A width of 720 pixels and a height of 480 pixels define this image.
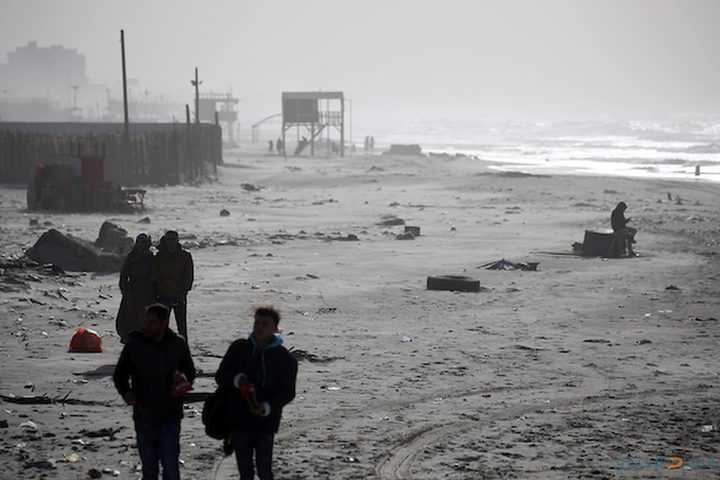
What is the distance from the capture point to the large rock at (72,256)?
1939 centimetres

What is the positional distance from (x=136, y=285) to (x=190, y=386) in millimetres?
4866

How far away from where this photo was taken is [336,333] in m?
14.5

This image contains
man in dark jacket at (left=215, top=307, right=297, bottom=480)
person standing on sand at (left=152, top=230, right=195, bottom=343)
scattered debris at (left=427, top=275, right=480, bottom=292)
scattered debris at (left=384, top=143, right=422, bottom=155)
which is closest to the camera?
man in dark jacket at (left=215, top=307, right=297, bottom=480)

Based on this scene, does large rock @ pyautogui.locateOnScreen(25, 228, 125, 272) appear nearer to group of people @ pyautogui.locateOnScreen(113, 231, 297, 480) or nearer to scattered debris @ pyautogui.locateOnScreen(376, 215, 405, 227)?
scattered debris @ pyautogui.locateOnScreen(376, 215, 405, 227)

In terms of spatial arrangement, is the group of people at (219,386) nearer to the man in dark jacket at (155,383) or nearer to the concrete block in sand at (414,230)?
the man in dark jacket at (155,383)

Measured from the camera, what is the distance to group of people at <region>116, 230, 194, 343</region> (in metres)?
11.4

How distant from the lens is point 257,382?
256 inches

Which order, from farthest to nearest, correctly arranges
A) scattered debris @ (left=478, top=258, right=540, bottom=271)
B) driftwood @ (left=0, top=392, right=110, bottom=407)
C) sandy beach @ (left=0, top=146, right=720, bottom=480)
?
scattered debris @ (left=478, top=258, right=540, bottom=271) → driftwood @ (left=0, top=392, right=110, bottom=407) → sandy beach @ (left=0, top=146, right=720, bottom=480)

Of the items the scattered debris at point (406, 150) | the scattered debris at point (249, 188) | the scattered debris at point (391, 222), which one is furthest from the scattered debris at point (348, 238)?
the scattered debris at point (406, 150)

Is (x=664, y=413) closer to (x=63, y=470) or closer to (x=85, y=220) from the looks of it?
(x=63, y=470)

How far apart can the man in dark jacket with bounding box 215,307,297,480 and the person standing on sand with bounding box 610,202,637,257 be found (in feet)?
59.0

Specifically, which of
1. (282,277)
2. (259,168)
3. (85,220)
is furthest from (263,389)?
(259,168)

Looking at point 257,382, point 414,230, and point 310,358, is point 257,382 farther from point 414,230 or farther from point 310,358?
point 414,230

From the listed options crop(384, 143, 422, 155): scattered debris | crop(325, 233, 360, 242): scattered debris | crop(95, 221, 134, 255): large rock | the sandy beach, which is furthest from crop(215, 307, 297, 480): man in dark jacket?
crop(384, 143, 422, 155): scattered debris
